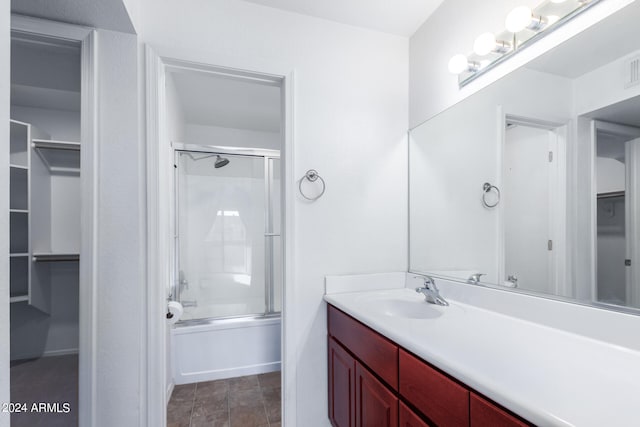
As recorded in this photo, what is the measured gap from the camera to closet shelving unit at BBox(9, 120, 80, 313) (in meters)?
1.97

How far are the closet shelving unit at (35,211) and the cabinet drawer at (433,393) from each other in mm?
2475

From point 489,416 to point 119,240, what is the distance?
1.47 meters

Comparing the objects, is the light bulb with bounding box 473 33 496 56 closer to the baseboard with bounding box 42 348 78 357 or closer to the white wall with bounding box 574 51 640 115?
the white wall with bounding box 574 51 640 115

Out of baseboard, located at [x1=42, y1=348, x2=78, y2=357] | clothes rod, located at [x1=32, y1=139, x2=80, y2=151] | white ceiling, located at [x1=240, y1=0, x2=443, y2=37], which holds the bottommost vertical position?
baseboard, located at [x1=42, y1=348, x2=78, y2=357]

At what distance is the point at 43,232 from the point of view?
2.12 meters

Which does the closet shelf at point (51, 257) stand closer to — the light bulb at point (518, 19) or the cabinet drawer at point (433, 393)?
the cabinet drawer at point (433, 393)

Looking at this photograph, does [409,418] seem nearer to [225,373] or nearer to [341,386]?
[341,386]

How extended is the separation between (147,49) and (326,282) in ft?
4.86

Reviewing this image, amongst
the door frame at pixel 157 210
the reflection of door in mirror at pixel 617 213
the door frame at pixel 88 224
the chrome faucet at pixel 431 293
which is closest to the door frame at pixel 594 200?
the reflection of door in mirror at pixel 617 213

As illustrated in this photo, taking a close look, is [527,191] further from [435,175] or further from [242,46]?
[242,46]

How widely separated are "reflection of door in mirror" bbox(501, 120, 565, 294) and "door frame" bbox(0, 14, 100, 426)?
1.81 metres

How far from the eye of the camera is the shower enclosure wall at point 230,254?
2.39m

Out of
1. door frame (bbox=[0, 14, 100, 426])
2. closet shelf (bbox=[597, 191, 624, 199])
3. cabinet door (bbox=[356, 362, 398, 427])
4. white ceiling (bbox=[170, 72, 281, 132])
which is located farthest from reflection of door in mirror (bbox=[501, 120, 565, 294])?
door frame (bbox=[0, 14, 100, 426])

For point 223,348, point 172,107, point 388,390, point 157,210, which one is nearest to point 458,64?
point 388,390
